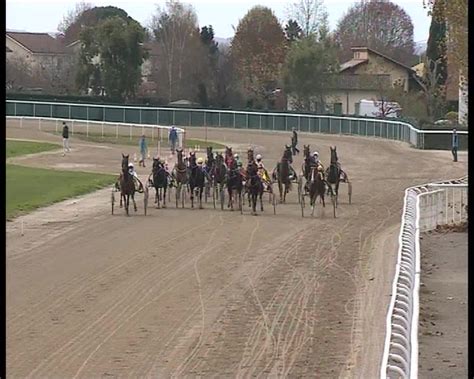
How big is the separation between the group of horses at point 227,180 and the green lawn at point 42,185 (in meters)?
2.45

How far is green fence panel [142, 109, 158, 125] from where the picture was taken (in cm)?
5791

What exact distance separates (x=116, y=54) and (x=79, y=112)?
303 inches

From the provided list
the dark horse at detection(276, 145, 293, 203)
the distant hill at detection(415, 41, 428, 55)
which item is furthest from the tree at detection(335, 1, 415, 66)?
the dark horse at detection(276, 145, 293, 203)

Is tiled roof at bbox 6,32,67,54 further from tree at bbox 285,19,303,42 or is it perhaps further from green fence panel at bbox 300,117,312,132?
green fence panel at bbox 300,117,312,132

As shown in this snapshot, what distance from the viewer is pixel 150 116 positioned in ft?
191

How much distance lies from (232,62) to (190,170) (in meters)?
46.0

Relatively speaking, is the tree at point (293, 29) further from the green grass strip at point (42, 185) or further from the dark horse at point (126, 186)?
the dark horse at point (126, 186)

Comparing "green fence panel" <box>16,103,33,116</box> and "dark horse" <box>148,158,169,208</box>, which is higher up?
"green fence panel" <box>16,103,33,116</box>

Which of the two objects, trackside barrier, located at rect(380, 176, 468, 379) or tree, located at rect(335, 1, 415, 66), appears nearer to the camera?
trackside barrier, located at rect(380, 176, 468, 379)

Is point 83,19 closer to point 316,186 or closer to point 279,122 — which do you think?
point 279,122

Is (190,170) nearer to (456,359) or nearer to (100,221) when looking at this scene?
(100,221)

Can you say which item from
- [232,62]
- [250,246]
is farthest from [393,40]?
[250,246]

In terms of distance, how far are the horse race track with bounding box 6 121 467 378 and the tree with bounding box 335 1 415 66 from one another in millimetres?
65319

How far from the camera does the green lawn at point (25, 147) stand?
40.8 meters
